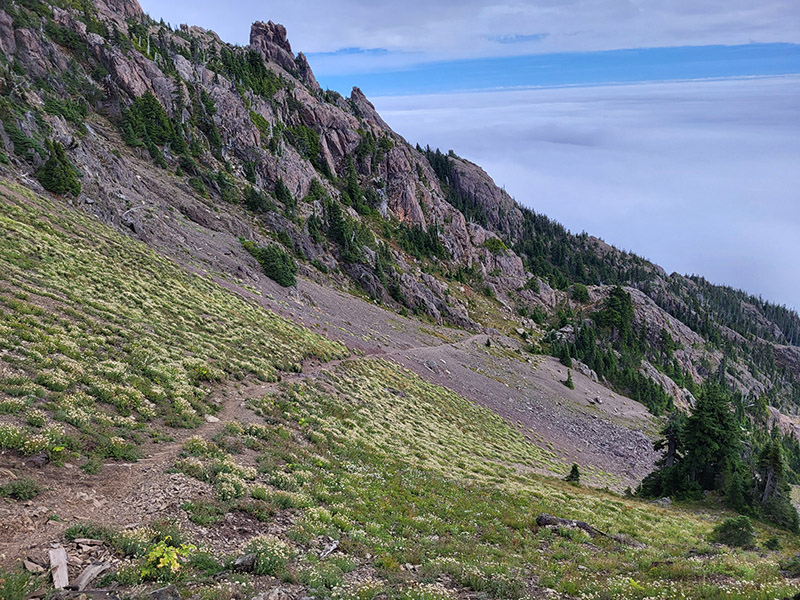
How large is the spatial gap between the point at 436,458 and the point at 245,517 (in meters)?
19.7

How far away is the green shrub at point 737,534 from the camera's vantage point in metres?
19.0

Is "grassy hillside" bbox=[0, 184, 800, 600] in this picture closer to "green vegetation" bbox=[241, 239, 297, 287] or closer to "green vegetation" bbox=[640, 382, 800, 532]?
"green vegetation" bbox=[640, 382, 800, 532]

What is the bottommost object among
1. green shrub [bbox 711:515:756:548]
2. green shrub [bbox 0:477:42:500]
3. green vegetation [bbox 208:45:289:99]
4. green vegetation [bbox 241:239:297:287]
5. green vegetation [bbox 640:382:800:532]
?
green vegetation [bbox 640:382:800:532]

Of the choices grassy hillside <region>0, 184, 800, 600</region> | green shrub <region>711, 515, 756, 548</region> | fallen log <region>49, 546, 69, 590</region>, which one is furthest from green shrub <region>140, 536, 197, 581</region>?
green shrub <region>711, 515, 756, 548</region>

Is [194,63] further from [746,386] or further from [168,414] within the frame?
[746,386]

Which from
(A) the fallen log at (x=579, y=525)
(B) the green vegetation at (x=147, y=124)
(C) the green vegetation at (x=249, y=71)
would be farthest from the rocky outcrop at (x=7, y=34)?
(A) the fallen log at (x=579, y=525)

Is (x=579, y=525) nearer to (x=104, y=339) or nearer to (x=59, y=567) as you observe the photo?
(x=59, y=567)

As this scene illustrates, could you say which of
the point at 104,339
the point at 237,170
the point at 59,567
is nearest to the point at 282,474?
the point at 59,567

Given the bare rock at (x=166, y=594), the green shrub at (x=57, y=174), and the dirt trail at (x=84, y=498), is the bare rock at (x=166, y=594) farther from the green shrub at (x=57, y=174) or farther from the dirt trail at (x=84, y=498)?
the green shrub at (x=57, y=174)

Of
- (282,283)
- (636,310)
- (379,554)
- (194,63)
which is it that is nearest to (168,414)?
(379,554)

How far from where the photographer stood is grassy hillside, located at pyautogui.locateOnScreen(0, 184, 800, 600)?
392 inches

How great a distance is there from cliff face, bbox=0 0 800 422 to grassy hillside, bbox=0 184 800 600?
26789 mm

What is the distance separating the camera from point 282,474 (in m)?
15.5

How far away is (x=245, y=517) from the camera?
12031 mm
